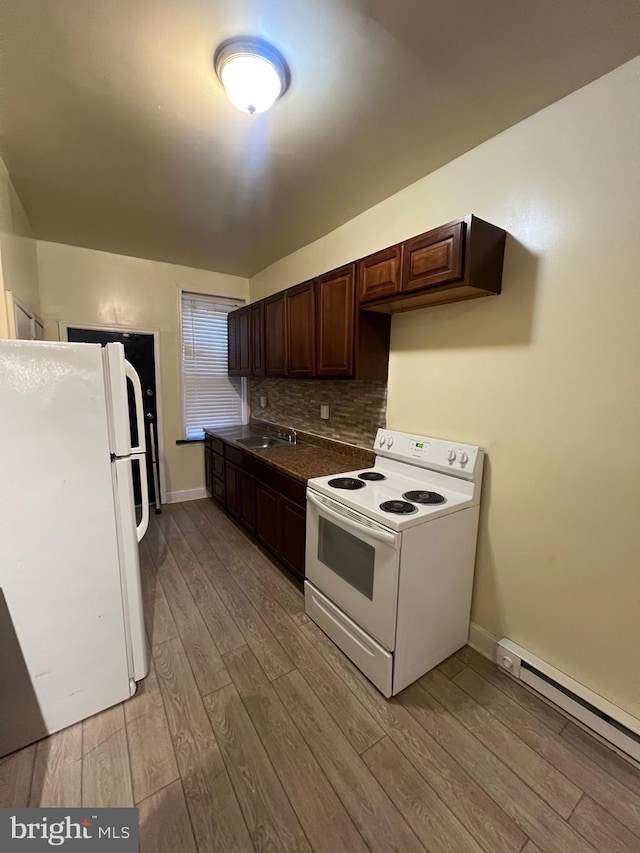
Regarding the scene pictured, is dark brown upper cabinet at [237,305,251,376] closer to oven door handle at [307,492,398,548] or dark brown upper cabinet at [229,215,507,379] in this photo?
dark brown upper cabinet at [229,215,507,379]

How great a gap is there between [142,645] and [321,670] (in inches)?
35.6

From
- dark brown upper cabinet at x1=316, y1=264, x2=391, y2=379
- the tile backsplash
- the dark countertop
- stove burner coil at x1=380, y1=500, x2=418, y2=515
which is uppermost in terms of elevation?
dark brown upper cabinet at x1=316, y1=264, x2=391, y2=379

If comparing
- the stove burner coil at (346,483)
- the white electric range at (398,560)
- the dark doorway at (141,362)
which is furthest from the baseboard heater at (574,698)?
the dark doorway at (141,362)

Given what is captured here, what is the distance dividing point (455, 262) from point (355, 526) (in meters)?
1.35

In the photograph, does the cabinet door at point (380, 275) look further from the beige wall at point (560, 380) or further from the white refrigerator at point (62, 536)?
the white refrigerator at point (62, 536)

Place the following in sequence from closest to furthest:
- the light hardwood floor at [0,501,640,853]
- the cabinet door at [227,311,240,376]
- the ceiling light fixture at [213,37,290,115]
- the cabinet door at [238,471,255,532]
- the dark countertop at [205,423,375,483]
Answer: the light hardwood floor at [0,501,640,853], the ceiling light fixture at [213,37,290,115], the dark countertop at [205,423,375,483], the cabinet door at [238,471,255,532], the cabinet door at [227,311,240,376]

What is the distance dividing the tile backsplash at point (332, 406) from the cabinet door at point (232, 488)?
76cm

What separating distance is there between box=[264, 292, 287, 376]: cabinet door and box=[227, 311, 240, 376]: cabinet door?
769 millimetres

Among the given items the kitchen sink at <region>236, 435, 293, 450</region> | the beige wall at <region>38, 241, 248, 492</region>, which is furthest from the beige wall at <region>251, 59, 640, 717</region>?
the beige wall at <region>38, 241, 248, 492</region>

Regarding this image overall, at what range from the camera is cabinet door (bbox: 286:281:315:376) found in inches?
106

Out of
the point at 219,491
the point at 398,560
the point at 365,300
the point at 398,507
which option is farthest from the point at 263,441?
the point at 398,560

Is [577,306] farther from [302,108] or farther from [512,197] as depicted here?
[302,108]

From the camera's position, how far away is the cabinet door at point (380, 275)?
195cm

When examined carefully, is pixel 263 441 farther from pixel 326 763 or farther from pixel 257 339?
pixel 326 763
